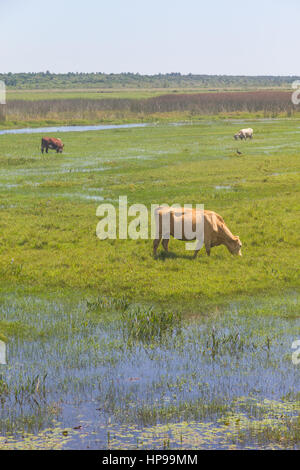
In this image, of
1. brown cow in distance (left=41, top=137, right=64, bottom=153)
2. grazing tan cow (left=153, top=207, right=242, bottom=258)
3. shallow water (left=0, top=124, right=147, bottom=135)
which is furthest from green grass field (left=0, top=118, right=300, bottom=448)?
shallow water (left=0, top=124, right=147, bottom=135)

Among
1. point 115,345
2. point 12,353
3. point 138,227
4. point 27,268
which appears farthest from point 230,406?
point 138,227

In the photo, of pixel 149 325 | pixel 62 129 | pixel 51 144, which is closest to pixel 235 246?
pixel 149 325

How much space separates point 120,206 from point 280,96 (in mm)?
69510

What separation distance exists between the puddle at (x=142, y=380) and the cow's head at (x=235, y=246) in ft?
10.9

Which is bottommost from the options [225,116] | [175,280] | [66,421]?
[66,421]

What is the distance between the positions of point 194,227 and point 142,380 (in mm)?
6782

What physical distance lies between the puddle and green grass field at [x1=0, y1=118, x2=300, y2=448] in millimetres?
27

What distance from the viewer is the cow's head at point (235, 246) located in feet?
52.0

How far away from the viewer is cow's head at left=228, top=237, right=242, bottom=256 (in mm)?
15836

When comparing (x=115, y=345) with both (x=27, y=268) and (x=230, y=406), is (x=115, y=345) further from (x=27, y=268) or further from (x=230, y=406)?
(x=27, y=268)

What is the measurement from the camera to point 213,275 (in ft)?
47.7

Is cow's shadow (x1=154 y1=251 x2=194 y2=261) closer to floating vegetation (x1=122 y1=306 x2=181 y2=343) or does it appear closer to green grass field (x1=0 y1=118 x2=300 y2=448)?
green grass field (x1=0 y1=118 x2=300 y2=448)

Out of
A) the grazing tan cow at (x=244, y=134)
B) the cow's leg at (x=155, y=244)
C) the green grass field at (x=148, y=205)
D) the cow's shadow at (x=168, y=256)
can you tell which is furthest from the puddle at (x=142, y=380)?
the grazing tan cow at (x=244, y=134)

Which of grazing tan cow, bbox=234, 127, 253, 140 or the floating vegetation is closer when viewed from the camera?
the floating vegetation
